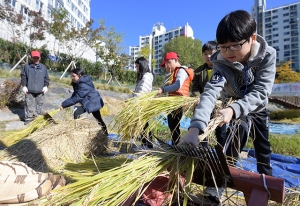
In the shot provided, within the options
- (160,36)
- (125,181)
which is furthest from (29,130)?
(160,36)

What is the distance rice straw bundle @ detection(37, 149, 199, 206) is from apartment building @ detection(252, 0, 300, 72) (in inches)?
2212

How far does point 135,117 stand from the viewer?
218 centimetres

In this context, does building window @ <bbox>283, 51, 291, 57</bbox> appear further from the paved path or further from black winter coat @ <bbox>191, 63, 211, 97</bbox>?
black winter coat @ <bbox>191, 63, 211, 97</bbox>

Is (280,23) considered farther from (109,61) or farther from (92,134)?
(92,134)

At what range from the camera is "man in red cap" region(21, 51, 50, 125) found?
518 centimetres

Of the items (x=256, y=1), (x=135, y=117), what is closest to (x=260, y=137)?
(x=135, y=117)

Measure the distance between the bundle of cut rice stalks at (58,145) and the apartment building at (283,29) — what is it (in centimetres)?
5470

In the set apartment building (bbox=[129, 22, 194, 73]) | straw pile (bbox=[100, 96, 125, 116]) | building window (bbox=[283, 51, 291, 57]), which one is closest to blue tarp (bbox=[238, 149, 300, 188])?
straw pile (bbox=[100, 96, 125, 116])

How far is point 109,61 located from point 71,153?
16.0 m

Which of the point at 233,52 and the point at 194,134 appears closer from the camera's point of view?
the point at 194,134

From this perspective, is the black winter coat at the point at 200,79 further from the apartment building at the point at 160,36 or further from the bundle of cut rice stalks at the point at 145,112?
the apartment building at the point at 160,36

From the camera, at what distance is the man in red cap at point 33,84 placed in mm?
5184

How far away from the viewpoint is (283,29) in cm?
Answer: 5531

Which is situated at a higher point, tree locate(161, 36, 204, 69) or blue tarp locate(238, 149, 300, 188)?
tree locate(161, 36, 204, 69)
